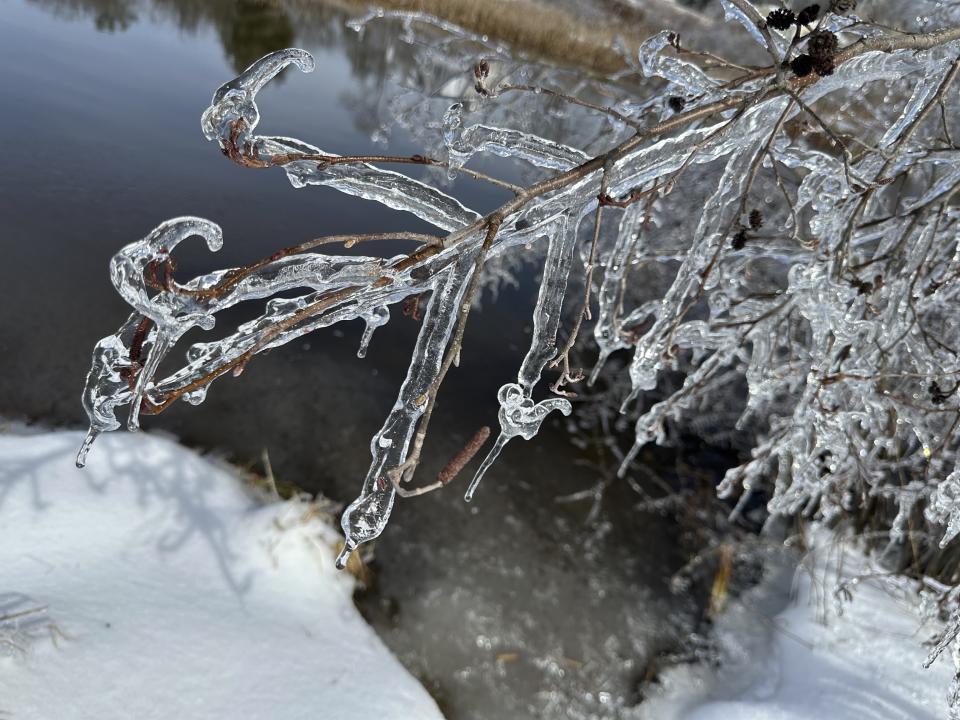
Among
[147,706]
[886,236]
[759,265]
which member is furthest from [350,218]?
[886,236]

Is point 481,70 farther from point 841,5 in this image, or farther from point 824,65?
point 841,5

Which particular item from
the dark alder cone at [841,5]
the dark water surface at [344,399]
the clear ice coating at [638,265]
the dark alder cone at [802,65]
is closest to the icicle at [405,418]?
the clear ice coating at [638,265]

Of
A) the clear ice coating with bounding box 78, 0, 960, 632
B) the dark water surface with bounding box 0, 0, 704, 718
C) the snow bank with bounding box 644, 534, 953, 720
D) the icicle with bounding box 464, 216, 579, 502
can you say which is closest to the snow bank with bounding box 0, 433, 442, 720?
the dark water surface with bounding box 0, 0, 704, 718

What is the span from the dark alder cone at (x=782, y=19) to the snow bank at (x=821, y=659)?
3404mm

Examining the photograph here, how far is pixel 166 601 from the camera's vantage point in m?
3.42

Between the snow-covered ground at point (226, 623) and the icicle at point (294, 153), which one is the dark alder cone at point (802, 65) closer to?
the icicle at point (294, 153)

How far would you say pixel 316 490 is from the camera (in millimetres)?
5090

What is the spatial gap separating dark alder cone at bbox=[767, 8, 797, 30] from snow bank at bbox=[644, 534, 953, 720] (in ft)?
11.2

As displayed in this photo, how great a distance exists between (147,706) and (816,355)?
3242 mm

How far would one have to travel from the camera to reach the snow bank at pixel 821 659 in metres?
3.82

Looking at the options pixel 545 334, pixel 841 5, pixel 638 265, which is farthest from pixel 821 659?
pixel 841 5

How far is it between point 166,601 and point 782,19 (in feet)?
12.5

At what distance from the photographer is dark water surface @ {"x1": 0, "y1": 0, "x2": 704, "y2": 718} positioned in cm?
445

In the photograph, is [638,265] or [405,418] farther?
[638,265]
